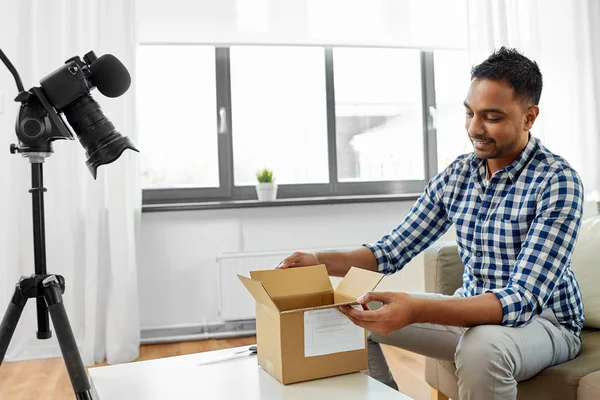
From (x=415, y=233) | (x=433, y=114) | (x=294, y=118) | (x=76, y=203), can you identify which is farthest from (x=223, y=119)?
(x=415, y=233)

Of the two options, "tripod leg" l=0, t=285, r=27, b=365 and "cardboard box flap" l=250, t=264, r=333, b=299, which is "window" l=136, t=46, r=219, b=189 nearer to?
"tripod leg" l=0, t=285, r=27, b=365

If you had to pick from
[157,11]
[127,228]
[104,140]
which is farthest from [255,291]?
[157,11]

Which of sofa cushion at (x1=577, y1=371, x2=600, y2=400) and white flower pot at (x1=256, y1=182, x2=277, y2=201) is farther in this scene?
white flower pot at (x1=256, y1=182, x2=277, y2=201)

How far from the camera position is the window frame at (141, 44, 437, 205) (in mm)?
3197

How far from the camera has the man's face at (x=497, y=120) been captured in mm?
1451

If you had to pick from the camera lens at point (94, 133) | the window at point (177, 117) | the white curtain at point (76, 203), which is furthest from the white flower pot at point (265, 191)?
the camera lens at point (94, 133)

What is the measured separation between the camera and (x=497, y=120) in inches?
57.4

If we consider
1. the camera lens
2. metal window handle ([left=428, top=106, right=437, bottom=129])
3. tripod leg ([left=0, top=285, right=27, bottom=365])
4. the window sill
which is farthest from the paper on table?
metal window handle ([left=428, top=106, right=437, bottom=129])

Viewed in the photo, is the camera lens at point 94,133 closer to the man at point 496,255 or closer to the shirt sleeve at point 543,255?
the man at point 496,255

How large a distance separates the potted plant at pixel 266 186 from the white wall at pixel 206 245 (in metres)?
0.09

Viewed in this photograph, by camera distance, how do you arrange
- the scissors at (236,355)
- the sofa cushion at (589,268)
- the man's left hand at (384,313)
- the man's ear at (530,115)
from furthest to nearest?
the sofa cushion at (589,268), the man's ear at (530,115), the scissors at (236,355), the man's left hand at (384,313)

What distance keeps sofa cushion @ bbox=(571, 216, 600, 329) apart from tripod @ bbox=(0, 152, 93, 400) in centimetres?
130

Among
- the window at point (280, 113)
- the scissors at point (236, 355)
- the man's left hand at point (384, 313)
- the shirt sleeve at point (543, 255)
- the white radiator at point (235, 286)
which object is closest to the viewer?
the man's left hand at point (384, 313)

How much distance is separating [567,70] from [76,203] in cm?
267
